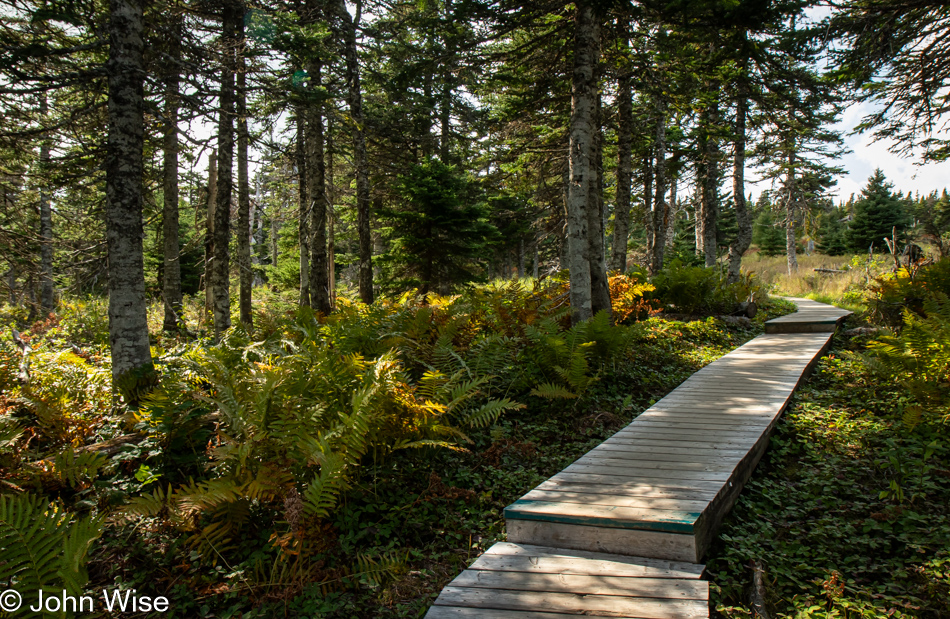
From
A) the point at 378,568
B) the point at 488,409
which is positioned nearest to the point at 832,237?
the point at 488,409

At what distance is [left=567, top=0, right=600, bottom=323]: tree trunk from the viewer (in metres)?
7.45

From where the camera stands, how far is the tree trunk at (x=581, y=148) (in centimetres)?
745

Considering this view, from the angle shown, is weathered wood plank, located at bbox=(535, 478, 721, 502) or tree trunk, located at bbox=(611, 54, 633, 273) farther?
tree trunk, located at bbox=(611, 54, 633, 273)

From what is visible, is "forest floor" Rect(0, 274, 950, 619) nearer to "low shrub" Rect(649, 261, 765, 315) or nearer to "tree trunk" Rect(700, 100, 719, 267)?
"low shrub" Rect(649, 261, 765, 315)

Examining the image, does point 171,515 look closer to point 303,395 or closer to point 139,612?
point 139,612

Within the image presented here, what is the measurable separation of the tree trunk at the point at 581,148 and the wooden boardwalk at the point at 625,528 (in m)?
3.07

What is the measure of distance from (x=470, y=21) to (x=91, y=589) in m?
8.47

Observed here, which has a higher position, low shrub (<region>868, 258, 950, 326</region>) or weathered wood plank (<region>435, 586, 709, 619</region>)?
low shrub (<region>868, 258, 950, 326</region>)

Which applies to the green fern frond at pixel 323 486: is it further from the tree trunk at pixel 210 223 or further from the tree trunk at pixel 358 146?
the tree trunk at pixel 358 146

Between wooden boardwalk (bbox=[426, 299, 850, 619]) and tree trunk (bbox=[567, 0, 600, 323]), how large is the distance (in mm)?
3072

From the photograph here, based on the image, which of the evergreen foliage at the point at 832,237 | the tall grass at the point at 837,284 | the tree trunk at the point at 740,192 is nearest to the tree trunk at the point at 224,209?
the tree trunk at the point at 740,192

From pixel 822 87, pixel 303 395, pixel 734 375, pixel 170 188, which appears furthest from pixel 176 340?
pixel 822 87

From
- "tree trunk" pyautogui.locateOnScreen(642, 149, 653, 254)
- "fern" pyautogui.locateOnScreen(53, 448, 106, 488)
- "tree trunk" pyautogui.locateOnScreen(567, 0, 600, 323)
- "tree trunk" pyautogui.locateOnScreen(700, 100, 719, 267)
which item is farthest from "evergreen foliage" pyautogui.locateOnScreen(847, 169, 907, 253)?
"fern" pyautogui.locateOnScreen(53, 448, 106, 488)

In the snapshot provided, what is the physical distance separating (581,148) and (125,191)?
620 cm
